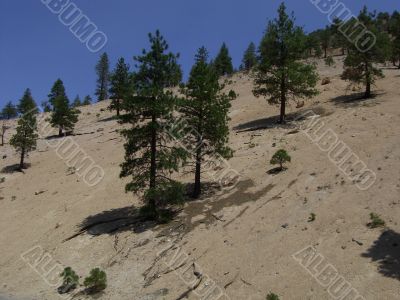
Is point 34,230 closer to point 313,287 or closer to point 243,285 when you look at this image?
point 243,285

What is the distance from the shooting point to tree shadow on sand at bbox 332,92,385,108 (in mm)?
35881

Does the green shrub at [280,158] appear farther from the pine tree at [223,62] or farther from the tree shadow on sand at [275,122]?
the pine tree at [223,62]

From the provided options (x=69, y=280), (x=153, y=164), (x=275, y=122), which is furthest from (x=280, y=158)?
(x=69, y=280)

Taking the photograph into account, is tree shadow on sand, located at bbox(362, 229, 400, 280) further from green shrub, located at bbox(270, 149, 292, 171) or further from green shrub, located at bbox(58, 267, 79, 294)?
green shrub, located at bbox(58, 267, 79, 294)

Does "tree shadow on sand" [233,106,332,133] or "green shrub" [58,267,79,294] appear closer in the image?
"green shrub" [58,267,79,294]

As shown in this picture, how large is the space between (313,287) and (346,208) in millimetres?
5688

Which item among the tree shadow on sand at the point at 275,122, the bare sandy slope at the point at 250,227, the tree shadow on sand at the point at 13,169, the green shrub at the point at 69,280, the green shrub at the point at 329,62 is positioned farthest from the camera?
the green shrub at the point at 329,62

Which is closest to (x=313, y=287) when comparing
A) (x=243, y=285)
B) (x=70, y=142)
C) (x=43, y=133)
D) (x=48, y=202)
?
(x=243, y=285)

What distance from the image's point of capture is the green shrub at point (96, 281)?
18938 mm

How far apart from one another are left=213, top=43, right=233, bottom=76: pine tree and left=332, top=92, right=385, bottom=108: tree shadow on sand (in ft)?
207

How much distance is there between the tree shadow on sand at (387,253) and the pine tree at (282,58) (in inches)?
892

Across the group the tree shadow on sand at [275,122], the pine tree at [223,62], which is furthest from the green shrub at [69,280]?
the pine tree at [223,62]

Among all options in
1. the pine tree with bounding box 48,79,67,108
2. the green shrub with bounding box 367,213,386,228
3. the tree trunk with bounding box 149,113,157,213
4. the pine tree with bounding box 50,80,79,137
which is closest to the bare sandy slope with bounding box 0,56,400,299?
the green shrub with bounding box 367,213,386,228

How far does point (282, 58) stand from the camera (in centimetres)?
3794
